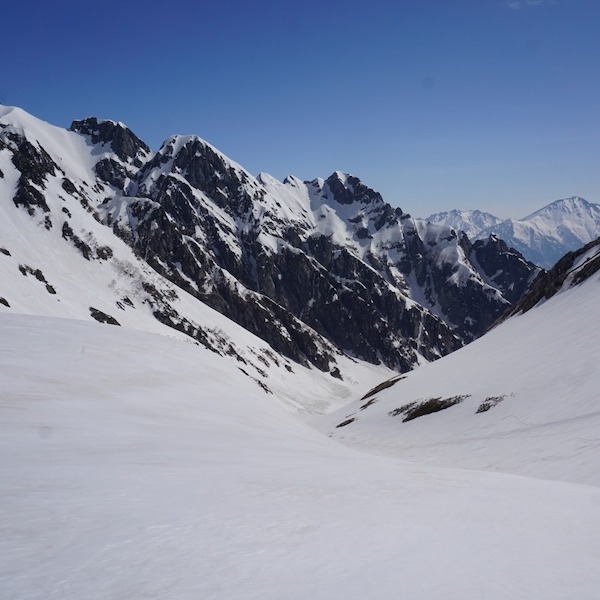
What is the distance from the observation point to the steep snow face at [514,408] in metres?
17.9

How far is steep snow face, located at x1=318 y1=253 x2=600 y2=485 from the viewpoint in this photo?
17938 mm

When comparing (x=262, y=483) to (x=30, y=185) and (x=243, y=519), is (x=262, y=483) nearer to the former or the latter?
(x=243, y=519)

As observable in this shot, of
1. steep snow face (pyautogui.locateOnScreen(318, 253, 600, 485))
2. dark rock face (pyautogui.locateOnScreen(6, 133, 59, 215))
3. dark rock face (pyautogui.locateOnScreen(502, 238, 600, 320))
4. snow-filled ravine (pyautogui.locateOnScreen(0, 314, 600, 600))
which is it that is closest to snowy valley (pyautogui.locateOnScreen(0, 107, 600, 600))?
snow-filled ravine (pyautogui.locateOnScreen(0, 314, 600, 600))

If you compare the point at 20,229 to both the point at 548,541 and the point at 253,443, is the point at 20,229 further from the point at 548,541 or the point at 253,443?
the point at 548,541

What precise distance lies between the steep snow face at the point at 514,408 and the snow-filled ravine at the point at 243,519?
9.14 meters

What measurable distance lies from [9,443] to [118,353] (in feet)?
32.6

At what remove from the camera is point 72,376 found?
45.2ft

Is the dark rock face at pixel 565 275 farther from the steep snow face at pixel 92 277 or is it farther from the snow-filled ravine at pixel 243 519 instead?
the snow-filled ravine at pixel 243 519

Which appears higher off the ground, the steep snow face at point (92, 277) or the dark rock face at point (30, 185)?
the dark rock face at point (30, 185)

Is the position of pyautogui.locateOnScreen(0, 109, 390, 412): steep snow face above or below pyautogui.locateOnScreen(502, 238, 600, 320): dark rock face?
above

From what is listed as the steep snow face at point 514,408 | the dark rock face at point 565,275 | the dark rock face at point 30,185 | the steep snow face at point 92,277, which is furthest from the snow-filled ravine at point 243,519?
the dark rock face at point 30,185

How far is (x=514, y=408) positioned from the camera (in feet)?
79.7

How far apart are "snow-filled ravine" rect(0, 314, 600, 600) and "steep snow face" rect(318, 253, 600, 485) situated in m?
9.14

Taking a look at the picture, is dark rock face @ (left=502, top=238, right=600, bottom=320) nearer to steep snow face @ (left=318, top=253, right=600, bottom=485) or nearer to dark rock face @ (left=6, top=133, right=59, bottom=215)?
steep snow face @ (left=318, top=253, right=600, bottom=485)
